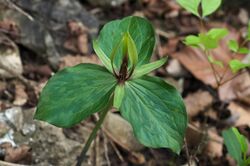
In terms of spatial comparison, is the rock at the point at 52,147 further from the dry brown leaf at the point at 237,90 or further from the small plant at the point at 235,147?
the dry brown leaf at the point at 237,90

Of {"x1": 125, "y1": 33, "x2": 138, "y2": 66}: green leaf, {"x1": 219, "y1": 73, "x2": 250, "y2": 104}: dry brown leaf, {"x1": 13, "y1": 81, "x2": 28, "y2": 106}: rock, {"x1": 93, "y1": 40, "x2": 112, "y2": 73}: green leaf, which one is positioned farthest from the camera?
{"x1": 219, "y1": 73, "x2": 250, "y2": 104}: dry brown leaf

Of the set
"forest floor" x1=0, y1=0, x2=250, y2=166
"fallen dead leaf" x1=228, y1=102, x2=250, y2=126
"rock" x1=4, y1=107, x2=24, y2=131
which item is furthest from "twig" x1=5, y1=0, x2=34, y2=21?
"fallen dead leaf" x1=228, y1=102, x2=250, y2=126

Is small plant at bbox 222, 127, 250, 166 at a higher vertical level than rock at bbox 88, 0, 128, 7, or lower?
lower

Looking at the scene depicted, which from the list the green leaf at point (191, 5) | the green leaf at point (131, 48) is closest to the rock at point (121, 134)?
the green leaf at point (191, 5)

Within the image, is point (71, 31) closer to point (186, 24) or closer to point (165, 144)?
point (186, 24)

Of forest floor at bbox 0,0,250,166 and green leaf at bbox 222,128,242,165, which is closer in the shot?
green leaf at bbox 222,128,242,165

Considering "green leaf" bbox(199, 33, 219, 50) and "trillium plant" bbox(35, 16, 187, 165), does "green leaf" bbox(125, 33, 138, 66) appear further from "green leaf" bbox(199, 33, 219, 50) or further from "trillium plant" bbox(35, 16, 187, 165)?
"green leaf" bbox(199, 33, 219, 50)

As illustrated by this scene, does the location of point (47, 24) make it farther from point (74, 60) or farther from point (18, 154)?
point (18, 154)
